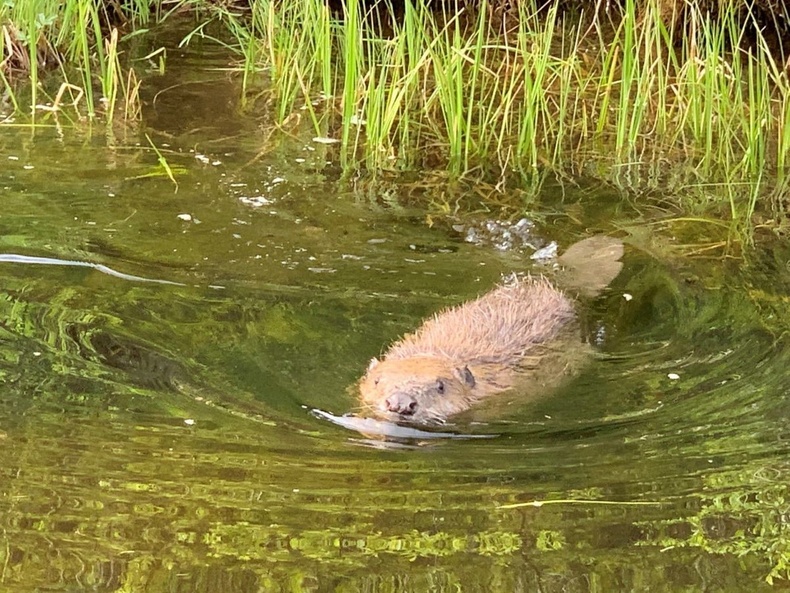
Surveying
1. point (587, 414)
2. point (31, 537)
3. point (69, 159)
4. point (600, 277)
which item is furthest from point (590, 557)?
point (69, 159)

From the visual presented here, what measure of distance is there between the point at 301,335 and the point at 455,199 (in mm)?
1192

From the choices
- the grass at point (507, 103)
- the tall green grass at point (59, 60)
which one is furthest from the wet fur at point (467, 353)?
the tall green grass at point (59, 60)

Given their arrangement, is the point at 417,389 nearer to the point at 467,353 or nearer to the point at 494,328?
the point at 467,353

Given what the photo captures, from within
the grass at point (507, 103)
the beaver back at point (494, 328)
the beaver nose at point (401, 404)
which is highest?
the grass at point (507, 103)

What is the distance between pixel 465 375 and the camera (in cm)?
310

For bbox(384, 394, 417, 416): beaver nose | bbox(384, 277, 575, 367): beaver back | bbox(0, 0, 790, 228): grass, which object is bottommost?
bbox(384, 277, 575, 367): beaver back

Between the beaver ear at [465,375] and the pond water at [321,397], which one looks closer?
the pond water at [321,397]

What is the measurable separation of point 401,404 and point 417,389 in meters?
0.12

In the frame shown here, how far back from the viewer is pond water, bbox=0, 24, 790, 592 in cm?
215

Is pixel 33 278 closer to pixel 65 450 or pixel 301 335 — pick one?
pixel 301 335

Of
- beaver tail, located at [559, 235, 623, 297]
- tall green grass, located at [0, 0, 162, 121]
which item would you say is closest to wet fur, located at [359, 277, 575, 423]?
beaver tail, located at [559, 235, 623, 297]

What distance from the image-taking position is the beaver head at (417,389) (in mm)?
2869

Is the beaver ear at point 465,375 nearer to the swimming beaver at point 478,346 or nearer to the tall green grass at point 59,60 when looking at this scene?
the swimming beaver at point 478,346

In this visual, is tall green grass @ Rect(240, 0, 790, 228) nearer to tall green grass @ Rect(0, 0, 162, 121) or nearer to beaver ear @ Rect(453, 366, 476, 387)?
tall green grass @ Rect(0, 0, 162, 121)
